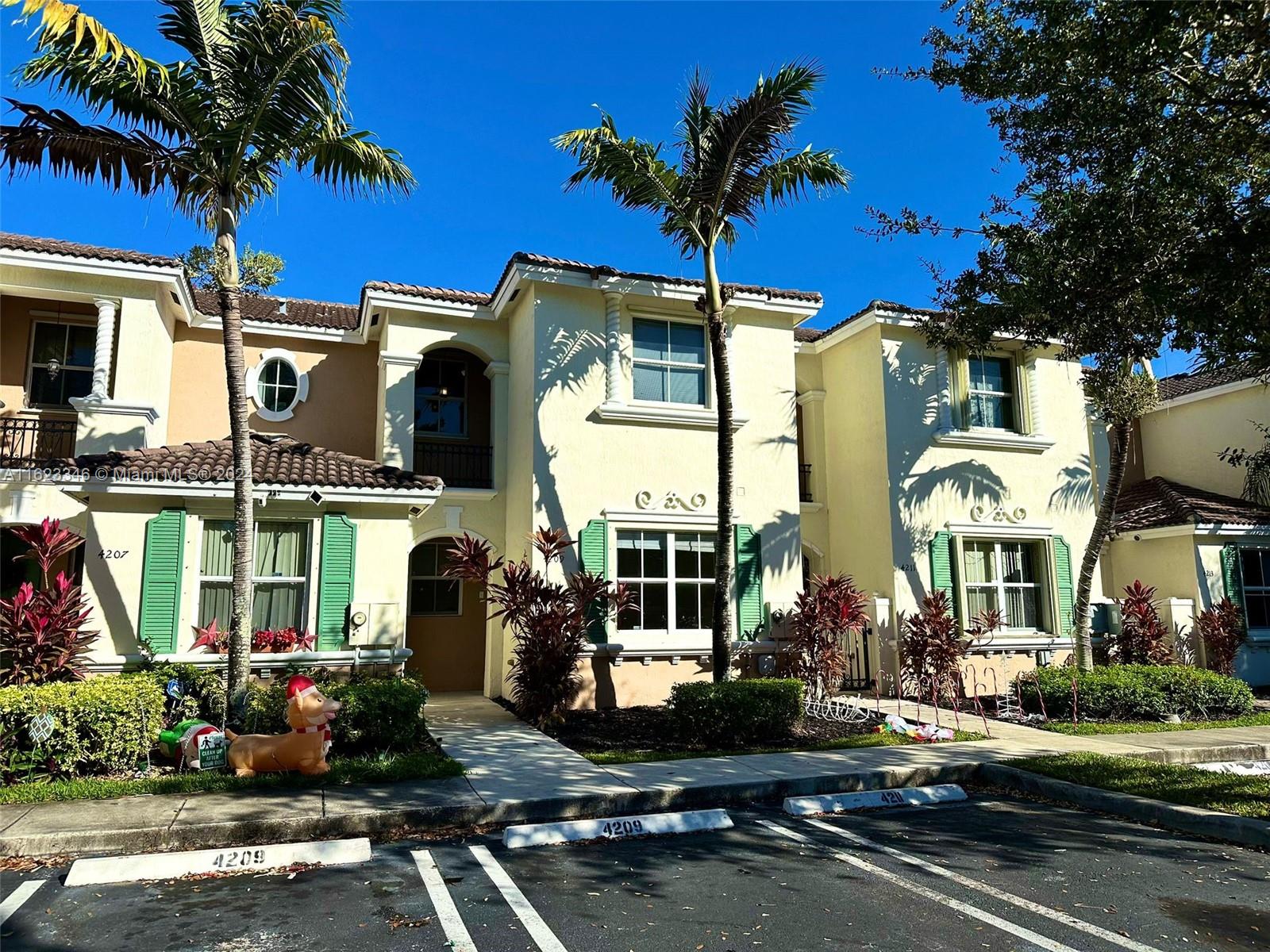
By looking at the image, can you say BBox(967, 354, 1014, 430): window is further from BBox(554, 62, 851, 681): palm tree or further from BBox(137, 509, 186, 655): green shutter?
BBox(137, 509, 186, 655): green shutter

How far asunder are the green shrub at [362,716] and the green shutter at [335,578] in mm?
1827

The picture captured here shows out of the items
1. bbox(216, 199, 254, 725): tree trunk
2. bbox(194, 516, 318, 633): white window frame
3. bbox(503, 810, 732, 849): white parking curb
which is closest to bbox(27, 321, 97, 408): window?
bbox(194, 516, 318, 633): white window frame

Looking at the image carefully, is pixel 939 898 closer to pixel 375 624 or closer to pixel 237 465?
pixel 237 465

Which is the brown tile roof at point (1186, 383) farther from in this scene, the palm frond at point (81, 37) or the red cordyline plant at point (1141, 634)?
the palm frond at point (81, 37)

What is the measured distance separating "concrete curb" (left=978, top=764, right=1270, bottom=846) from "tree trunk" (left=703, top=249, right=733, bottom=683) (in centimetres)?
350

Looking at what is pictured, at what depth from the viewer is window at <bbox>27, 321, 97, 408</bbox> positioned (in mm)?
14000

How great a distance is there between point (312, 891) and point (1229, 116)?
10.6 meters

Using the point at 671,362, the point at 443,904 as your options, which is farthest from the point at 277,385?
the point at 443,904

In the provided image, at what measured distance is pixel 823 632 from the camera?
1370 cm

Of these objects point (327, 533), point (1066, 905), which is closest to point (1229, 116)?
point (1066, 905)

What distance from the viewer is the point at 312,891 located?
586cm

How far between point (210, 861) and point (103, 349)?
9.92 meters

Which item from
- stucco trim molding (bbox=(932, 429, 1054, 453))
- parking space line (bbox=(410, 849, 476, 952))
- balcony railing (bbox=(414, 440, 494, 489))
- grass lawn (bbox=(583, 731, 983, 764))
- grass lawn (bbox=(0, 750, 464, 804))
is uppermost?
stucco trim molding (bbox=(932, 429, 1054, 453))

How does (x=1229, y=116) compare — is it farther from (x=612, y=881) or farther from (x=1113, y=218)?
(x=612, y=881)
